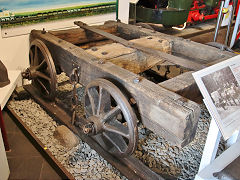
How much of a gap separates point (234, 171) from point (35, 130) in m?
2.25

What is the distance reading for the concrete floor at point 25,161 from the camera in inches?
101

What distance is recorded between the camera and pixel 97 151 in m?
2.63

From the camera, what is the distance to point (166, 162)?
272cm

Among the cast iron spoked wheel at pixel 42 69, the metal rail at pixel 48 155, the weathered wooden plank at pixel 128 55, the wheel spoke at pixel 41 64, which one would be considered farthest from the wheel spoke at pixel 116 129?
the wheel spoke at pixel 41 64

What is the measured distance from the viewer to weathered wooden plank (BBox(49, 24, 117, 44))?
3580mm

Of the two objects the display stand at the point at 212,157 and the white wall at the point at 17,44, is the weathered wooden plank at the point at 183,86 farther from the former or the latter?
A: the white wall at the point at 17,44

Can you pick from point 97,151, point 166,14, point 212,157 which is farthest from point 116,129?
point 166,14

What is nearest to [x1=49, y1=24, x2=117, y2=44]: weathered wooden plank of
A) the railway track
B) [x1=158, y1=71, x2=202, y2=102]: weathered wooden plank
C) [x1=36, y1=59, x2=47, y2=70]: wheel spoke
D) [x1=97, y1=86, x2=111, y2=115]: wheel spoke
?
[x1=36, y1=59, x2=47, y2=70]: wheel spoke

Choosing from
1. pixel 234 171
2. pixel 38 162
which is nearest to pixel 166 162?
pixel 234 171

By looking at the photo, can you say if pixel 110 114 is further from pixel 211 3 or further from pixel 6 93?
pixel 211 3

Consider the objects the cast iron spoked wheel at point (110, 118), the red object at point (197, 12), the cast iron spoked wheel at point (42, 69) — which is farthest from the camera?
the red object at point (197, 12)

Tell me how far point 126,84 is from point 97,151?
0.84 meters

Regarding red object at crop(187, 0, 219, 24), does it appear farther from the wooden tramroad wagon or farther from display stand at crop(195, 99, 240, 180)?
display stand at crop(195, 99, 240, 180)

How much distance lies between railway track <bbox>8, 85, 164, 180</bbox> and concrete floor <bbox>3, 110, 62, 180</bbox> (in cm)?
10
